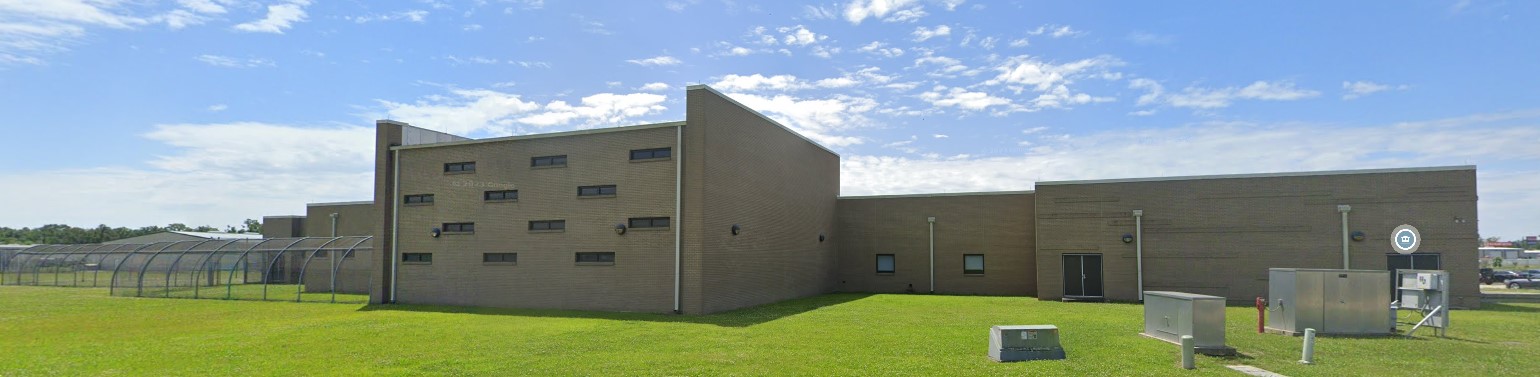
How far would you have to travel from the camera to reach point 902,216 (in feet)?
110

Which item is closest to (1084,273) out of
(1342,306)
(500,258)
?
(1342,306)

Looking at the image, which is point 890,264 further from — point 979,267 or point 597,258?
point 597,258

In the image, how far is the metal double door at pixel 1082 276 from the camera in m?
29.0

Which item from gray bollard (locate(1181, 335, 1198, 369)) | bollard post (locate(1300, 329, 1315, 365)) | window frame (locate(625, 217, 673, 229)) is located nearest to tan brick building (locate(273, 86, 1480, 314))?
window frame (locate(625, 217, 673, 229))

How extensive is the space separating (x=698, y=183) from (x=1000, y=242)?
1469 cm

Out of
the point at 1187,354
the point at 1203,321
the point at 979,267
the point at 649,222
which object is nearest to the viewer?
the point at 1187,354

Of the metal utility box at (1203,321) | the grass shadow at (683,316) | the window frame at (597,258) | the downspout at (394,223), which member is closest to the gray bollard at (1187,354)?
the metal utility box at (1203,321)

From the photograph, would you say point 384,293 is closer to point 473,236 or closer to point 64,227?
point 473,236

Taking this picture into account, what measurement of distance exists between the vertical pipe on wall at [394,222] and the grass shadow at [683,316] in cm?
111

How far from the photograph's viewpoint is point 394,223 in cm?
2789

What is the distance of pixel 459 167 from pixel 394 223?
326cm

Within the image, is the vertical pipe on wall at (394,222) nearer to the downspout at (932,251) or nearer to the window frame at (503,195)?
the window frame at (503,195)

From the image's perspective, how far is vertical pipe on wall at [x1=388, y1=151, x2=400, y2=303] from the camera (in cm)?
2767

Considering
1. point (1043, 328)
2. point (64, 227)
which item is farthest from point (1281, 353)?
point (64, 227)
